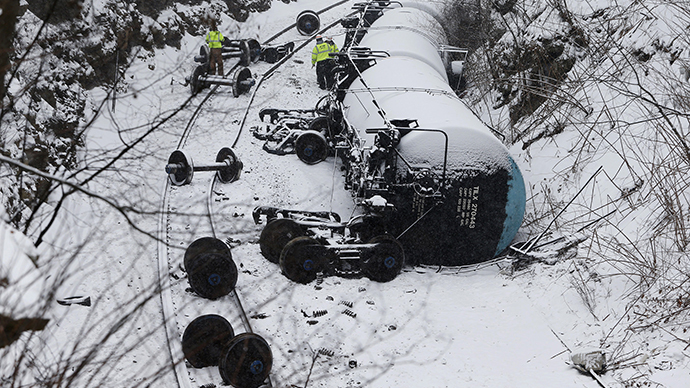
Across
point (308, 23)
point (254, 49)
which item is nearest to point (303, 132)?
point (254, 49)

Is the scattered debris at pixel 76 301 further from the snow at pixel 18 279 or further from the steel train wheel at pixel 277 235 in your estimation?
the snow at pixel 18 279

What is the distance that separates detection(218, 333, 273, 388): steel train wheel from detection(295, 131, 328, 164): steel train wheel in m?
7.45

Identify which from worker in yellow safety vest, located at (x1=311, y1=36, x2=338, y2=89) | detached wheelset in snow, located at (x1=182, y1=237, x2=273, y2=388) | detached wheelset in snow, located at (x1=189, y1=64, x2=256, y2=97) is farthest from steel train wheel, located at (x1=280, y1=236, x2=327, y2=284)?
worker in yellow safety vest, located at (x1=311, y1=36, x2=338, y2=89)

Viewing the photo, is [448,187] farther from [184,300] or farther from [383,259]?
[184,300]

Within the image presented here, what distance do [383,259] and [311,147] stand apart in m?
5.26

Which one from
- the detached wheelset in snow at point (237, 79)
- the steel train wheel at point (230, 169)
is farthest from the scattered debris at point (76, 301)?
the detached wheelset in snow at point (237, 79)

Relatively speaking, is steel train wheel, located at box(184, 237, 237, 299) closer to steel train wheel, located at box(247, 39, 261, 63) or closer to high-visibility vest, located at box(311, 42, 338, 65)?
high-visibility vest, located at box(311, 42, 338, 65)

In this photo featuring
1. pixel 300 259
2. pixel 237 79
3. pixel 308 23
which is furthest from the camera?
pixel 308 23

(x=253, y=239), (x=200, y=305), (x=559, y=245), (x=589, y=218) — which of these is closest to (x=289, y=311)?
(x=200, y=305)

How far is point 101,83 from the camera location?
16.4 metres

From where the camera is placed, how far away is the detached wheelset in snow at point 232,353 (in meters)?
6.20

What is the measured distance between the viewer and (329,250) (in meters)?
8.80

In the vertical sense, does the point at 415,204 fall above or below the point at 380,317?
above

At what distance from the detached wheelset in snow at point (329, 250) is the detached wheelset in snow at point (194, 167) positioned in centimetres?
289
